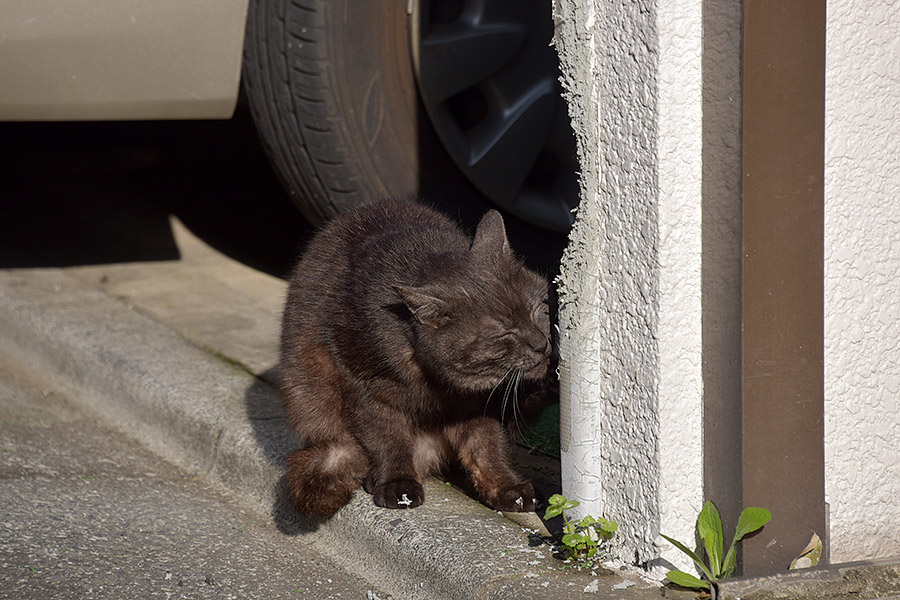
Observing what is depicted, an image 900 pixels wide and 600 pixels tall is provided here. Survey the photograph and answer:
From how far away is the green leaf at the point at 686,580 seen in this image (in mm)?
1994

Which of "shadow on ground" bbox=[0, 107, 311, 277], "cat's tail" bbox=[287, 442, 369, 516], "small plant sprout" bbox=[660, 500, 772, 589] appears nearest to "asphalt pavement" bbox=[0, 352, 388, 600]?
"cat's tail" bbox=[287, 442, 369, 516]

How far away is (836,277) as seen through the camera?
6.87ft

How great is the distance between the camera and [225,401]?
323 cm

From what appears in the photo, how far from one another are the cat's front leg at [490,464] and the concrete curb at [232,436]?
0.23ft

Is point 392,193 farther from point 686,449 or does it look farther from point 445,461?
point 686,449

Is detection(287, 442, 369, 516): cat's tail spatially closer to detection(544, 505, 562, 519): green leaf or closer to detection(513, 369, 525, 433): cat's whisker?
detection(513, 369, 525, 433): cat's whisker

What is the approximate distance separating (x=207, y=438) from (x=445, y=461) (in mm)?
776

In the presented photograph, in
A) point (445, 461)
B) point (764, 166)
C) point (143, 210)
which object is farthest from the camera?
point (143, 210)

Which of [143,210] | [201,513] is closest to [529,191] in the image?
[201,513]

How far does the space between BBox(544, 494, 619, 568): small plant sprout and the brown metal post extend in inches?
11.8

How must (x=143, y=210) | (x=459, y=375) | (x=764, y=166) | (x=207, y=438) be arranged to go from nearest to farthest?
(x=764, y=166) → (x=459, y=375) → (x=207, y=438) → (x=143, y=210)

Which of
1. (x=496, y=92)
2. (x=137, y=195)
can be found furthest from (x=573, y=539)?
(x=137, y=195)

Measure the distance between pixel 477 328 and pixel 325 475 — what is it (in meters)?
0.55

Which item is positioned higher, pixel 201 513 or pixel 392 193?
pixel 392 193
